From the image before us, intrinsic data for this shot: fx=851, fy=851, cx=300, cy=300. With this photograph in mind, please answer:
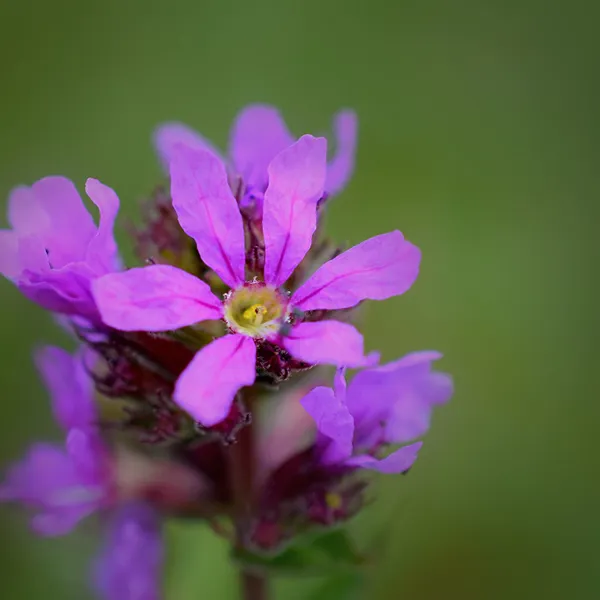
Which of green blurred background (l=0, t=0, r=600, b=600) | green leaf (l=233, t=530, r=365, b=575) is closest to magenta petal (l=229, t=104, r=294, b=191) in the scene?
green leaf (l=233, t=530, r=365, b=575)

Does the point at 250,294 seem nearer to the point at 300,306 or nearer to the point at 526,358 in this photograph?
the point at 300,306

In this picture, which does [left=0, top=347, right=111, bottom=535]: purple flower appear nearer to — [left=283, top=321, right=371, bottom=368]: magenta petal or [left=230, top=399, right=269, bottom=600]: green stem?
[left=230, top=399, right=269, bottom=600]: green stem

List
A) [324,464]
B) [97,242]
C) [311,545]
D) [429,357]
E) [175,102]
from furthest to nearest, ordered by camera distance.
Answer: [175,102]
[311,545]
[324,464]
[429,357]
[97,242]

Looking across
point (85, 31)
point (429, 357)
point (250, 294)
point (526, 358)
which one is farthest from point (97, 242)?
point (85, 31)

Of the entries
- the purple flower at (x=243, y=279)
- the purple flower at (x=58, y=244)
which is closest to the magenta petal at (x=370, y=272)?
the purple flower at (x=243, y=279)

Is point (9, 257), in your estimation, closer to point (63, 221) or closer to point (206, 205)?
point (63, 221)

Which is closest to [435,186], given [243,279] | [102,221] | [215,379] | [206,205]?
[243,279]
